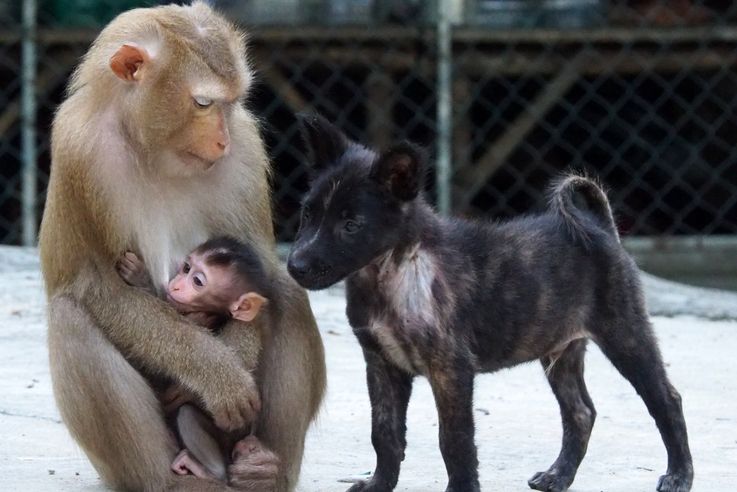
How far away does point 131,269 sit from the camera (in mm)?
5020

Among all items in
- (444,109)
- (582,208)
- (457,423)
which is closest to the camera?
(457,423)

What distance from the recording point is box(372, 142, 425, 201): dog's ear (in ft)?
15.5

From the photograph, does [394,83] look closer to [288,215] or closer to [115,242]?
[288,215]

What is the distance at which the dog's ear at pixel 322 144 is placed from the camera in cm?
493

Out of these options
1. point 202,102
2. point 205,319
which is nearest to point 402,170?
point 202,102

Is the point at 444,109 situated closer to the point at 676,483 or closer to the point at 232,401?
the point at 676,483

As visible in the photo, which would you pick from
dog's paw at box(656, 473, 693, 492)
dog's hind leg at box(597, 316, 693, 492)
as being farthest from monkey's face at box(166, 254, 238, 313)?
dog's paw at box(656, 473, 693, 492)

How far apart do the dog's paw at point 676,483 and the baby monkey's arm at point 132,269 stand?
1701 mm

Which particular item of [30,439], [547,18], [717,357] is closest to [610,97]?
[547,18]

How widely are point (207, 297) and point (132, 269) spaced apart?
245 millimetres

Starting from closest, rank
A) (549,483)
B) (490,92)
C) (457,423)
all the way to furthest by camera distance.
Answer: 1. (457,423)
2. (549,483)
3. (490,92)

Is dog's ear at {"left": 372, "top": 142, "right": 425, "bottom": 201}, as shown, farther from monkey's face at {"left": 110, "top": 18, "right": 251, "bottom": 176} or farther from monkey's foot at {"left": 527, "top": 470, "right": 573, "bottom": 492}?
monkey's foot at {"left": 527, "top": 470, "right": 573, "bottom": 492}

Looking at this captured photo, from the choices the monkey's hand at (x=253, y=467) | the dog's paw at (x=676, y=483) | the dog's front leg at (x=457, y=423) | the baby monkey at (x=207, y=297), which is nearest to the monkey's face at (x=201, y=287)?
the baby monkey at (x=207, y=297)

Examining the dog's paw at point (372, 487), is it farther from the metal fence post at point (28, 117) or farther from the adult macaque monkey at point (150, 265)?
the metal fence post at point (28, 117)
